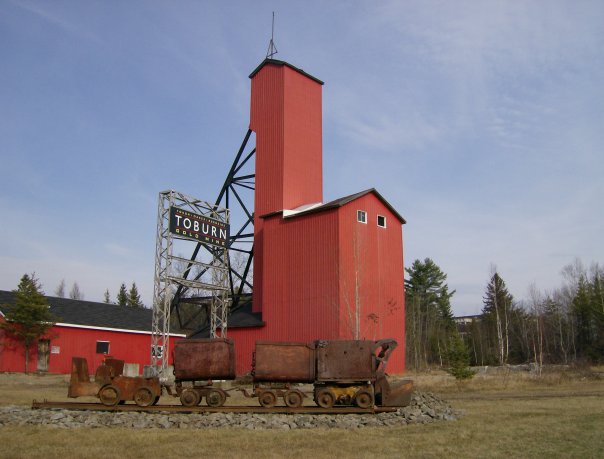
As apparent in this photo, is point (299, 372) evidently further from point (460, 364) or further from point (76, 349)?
point (76, 349)

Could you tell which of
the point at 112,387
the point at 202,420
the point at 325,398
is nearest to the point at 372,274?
the point at 325,398

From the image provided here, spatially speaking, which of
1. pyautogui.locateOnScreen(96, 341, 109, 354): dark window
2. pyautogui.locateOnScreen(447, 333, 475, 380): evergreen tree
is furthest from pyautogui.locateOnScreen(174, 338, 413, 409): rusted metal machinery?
pyautogui.locateOnScreen(96, 341, 109, 354): dark window

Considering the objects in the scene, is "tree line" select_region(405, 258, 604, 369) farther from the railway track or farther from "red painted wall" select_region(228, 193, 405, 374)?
the railway track

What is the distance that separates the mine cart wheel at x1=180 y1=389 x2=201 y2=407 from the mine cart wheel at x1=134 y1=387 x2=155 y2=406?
857mm

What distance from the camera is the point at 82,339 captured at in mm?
37656

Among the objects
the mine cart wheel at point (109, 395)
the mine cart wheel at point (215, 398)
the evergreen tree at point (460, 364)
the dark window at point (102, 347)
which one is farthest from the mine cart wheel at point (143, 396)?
the dark window at point (102, 347)

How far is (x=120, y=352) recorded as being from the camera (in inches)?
1559

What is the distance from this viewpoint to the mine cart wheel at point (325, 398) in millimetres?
15473

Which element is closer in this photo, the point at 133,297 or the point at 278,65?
the point at 278,65

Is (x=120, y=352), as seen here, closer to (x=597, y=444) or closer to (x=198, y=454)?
(x=198, y=454)

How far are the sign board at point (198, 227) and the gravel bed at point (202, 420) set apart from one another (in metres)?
17.3

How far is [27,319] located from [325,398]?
25.5m

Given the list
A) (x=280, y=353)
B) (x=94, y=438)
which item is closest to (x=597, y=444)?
(x=280, y=353)

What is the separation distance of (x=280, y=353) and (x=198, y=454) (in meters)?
6.29
